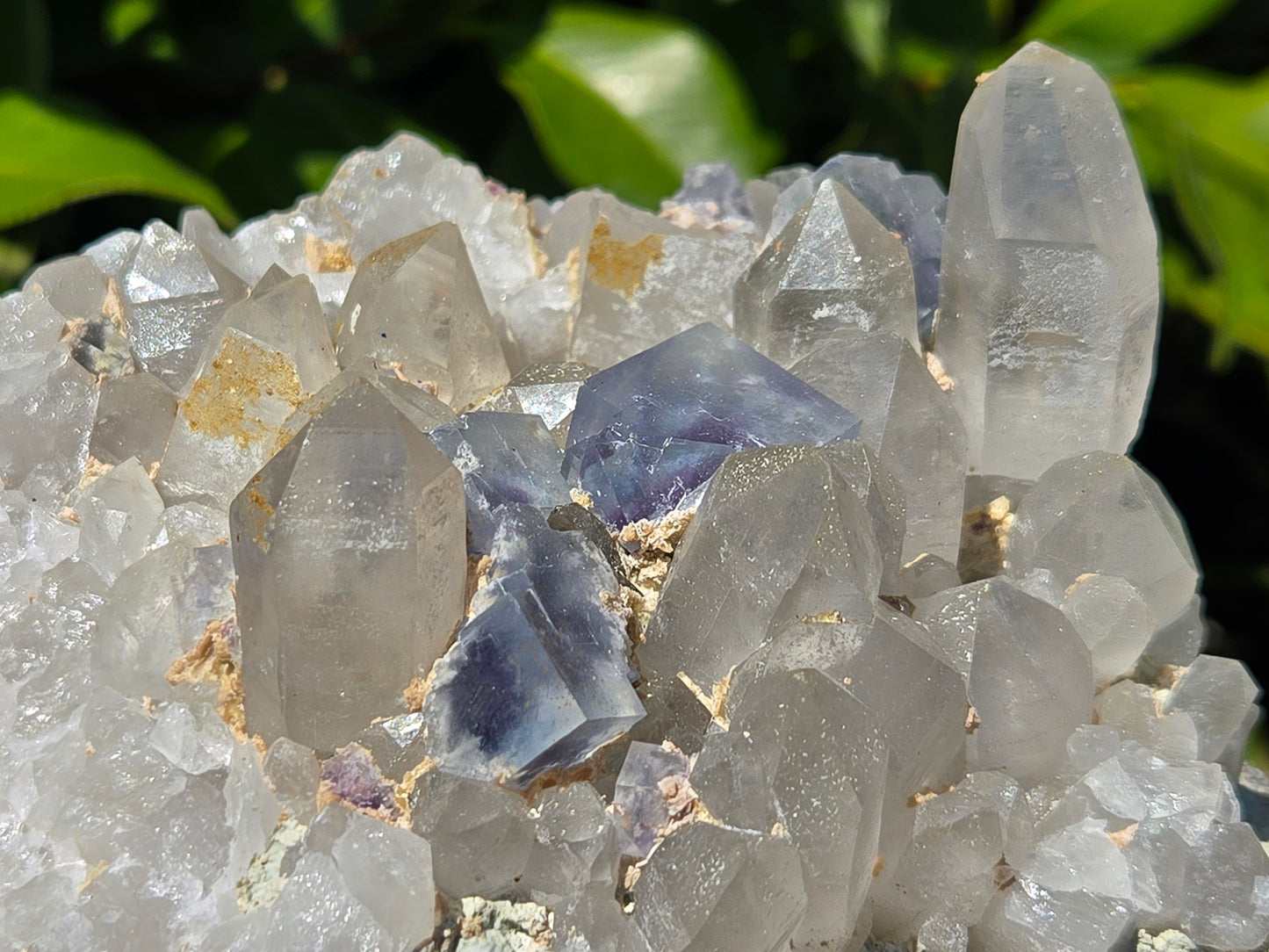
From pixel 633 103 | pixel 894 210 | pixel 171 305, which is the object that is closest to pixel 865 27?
pixel 633 103

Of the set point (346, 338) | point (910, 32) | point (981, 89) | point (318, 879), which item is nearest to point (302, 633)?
point (318, 879)

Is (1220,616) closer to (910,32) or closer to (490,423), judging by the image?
(910,32)

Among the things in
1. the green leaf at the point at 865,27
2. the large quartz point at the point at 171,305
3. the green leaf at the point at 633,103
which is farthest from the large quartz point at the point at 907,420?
the green leaf at the point at 865,27

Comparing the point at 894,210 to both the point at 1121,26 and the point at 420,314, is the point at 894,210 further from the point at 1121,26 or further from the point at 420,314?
the point at 1121,26

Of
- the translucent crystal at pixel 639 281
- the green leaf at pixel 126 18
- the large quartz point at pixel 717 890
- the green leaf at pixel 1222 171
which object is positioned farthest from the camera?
the green leaf at pixel 126 18

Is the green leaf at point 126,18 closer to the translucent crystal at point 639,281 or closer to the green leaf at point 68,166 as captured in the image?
the green leaf at point 68,166
